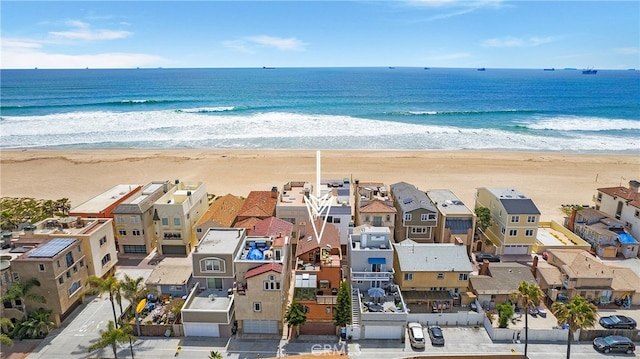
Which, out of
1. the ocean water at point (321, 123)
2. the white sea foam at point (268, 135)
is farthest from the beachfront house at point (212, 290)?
the white sea foam at point (268, 135)

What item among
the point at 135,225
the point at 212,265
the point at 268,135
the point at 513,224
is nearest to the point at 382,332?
the point at 212,265

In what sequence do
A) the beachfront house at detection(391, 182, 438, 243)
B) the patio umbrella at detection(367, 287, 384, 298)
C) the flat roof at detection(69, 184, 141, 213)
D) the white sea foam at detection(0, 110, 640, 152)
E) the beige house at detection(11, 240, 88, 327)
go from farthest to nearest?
the white sea foam at detection(0, 110, 640, 152) → the flat roof at detection(69, 184, 141, 213) → the beachfront house at detection(391, 182, 438, 243) → the patio umbrella at detection(367, 287, 384, 298) → the beige house at detection(11, 240, 88, 327)

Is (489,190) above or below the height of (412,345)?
above

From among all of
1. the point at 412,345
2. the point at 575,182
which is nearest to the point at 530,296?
the point at 412,345

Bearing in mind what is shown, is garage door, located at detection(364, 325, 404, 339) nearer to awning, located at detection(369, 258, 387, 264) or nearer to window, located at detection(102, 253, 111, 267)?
awning, located at detection(369, 258, 387, 264)

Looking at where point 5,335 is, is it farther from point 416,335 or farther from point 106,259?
point 416,335

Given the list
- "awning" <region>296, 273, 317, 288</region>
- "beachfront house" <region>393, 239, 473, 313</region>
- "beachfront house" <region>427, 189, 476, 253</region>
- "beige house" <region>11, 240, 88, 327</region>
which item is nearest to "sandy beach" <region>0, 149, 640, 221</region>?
"beachfront house" <region>427, 189, 476, 253</region>

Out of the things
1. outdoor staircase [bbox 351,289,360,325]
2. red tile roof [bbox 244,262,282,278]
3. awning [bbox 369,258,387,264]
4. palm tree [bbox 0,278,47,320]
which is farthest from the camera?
awning [bbox 369,258,387,264]

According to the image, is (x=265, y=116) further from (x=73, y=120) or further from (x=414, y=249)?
(x=414, y=249)
